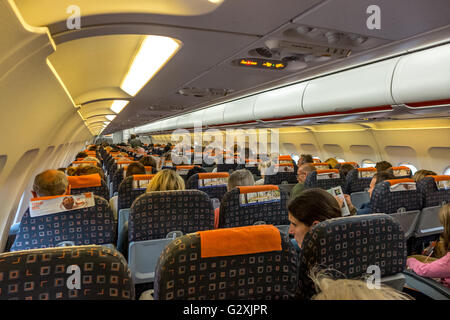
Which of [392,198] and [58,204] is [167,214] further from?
[392,198]

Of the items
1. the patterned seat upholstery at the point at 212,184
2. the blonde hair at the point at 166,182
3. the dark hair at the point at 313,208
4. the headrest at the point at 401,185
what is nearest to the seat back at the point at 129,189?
the blonde hair at the point at 166,182

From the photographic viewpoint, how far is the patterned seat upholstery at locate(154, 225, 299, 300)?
1.22 metres

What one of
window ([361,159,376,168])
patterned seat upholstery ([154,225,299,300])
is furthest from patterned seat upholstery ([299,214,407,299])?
window ([361,159,376,168])

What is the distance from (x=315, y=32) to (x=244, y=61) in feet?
3.09

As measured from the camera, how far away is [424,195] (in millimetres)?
3604

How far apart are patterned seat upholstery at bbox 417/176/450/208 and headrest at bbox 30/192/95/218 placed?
142 inches

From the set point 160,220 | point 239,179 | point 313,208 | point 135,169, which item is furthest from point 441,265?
point 135,169

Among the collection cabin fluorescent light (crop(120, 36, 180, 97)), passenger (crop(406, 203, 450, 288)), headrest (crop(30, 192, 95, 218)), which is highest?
cabin fluorescent light (crop(120, 36, 180, 97))

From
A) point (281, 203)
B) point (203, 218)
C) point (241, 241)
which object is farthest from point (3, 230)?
point (241, 241)

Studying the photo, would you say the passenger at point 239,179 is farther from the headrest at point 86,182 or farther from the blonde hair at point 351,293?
the blonde hair at point 351,293

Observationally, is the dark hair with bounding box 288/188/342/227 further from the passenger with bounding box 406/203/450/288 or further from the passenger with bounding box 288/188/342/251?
the passenger with bounding box 406/203/450/288

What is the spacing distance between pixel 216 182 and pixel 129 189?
3.60 ft

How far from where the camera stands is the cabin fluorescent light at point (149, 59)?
2794 mm
